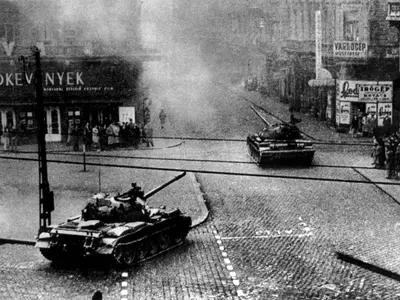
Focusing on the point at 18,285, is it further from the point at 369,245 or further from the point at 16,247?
the point at 369,245

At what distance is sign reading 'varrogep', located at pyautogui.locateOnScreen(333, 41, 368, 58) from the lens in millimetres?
29984

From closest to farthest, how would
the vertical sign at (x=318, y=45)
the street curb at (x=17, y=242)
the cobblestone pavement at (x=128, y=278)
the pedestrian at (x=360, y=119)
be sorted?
1. the cobblestone pavement at (x=128, y=278)
2. the street curb at (x=17, y=242)
3. the pedestrian at (x=360, y=119)
4. the vertical sign at (x=318, y=45)

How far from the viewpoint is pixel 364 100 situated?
31469mm

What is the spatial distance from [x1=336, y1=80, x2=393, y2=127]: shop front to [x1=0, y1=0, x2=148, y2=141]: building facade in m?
7.69

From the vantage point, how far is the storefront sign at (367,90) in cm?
3117

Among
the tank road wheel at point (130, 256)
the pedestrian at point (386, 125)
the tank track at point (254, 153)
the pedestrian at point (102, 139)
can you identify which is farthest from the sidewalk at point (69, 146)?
the tank road wheel at point (130, 256)

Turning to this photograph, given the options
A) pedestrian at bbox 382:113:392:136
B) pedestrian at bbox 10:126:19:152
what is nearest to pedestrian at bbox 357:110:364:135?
pedestrian at bbox 382:113:392:136

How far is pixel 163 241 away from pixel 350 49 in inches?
674

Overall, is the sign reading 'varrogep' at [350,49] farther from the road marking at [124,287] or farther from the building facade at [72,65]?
the road marking at [124,287]

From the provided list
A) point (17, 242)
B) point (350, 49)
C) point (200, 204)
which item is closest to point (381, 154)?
point (200, 204)

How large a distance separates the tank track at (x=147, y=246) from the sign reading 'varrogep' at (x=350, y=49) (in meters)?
16.0

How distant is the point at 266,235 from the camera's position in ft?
52.7

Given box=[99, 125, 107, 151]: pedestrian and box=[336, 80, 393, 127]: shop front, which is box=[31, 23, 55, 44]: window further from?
box=[336, 80, 393, 127]: shop front

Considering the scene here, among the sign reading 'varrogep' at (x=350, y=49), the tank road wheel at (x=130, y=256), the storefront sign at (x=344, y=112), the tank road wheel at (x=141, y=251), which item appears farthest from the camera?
the storefront sign at (x=344, y=112)
